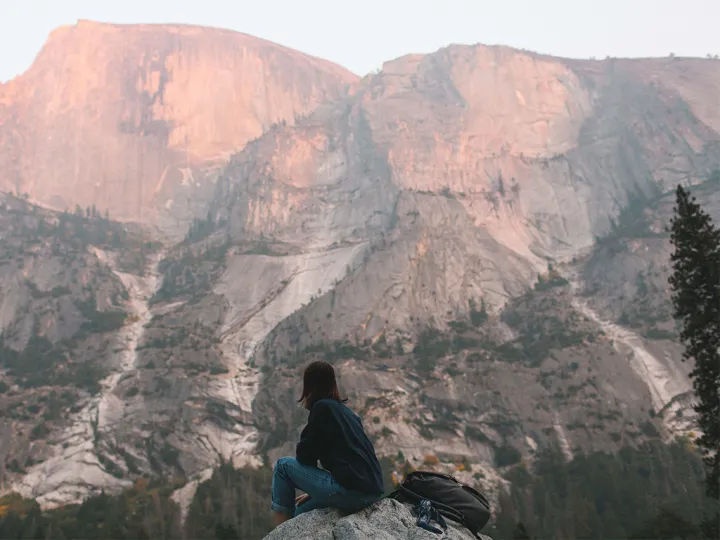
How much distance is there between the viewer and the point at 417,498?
10.6 m

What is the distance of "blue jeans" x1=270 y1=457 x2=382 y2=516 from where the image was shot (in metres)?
10.0

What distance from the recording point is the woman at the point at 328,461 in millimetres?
10000

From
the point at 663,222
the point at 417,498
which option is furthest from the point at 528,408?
the point at 417,498

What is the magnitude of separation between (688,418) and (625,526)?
50813mm

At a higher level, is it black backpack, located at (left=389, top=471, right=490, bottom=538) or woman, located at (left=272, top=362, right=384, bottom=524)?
woman, located at (left=272, top=362, right=384, bottom=524)

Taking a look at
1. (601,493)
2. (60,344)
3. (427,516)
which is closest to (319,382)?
(427,516)

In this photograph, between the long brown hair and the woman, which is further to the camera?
the long brown hair

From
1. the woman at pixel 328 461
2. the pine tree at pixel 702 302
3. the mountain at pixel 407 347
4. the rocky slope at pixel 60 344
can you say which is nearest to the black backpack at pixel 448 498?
the woman at pixel 328 461

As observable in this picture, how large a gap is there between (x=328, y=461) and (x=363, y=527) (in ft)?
3.12

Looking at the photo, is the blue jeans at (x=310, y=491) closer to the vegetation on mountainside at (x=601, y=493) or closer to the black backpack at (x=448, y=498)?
the black backpack at (x=448, y=498)

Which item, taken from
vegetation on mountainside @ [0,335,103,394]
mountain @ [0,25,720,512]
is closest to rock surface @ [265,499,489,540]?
mountain @ [0,25,720,512]

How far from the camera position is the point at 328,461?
1004cm

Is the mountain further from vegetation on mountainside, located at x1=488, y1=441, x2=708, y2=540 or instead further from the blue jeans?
the blue jeans

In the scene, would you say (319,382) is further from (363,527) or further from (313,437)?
(363,527)
